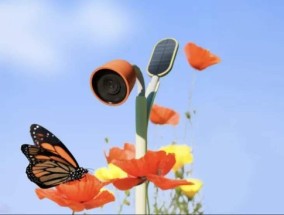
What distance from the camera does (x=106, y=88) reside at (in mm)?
1944

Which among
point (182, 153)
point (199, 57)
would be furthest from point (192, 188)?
point (199, 57)

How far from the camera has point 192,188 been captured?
2016 millimetres

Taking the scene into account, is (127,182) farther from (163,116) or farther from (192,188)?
(163,116)

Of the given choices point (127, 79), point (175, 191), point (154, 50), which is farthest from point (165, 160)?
point (154, 50)

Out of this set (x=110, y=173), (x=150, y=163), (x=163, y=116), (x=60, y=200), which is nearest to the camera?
(x=150, y=163)

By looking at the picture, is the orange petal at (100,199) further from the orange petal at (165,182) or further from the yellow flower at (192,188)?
the yellow flower at (192,188)

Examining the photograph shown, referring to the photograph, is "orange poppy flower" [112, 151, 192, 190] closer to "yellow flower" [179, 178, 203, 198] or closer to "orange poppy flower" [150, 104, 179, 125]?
"yellow flower" [179, 178, 203, 198]

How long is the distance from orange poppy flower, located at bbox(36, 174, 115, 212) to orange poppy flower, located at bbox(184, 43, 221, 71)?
0.88 metres

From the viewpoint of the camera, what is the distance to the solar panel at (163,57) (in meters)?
2.06

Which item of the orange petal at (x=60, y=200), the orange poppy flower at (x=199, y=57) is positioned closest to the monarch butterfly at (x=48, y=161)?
the orange petal at (x=60, y=200)

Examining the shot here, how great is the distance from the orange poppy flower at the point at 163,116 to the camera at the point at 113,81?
0.36 m


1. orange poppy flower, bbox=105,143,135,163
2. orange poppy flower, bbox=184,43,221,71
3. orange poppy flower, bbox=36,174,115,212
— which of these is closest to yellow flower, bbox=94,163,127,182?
orange poppy flower, bbox=105,143,135,163

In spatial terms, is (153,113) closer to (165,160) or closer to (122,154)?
(122,154)

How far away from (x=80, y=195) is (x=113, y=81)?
0.45 meters
